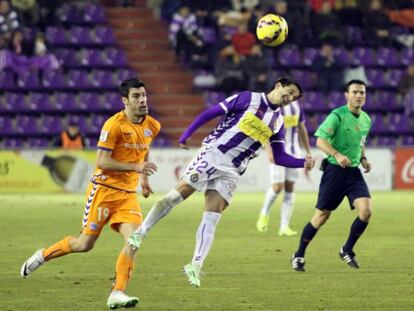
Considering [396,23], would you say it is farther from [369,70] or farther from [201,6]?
[201,6]

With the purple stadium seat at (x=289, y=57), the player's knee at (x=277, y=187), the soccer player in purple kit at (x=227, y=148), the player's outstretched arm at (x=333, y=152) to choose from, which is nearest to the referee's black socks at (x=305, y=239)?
the player's outstretched arm at (x=333, y=152)

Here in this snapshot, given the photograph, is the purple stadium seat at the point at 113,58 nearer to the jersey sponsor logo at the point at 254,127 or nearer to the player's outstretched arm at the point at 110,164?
the jersey sponsor logo at the point at 254,127

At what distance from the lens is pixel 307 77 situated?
3095 cm

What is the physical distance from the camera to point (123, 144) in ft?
34.2

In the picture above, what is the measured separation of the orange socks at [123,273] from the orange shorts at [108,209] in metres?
0.55

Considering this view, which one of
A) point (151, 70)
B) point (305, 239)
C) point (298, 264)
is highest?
point (305, 239)

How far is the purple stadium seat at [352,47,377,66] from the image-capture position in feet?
104

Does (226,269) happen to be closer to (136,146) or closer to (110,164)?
(136,146)

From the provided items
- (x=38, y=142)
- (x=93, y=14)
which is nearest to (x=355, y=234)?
(x=38, y=142)

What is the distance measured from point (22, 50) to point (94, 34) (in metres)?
2.47

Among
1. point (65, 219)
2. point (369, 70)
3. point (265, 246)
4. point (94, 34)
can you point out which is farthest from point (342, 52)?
point (265, 246)

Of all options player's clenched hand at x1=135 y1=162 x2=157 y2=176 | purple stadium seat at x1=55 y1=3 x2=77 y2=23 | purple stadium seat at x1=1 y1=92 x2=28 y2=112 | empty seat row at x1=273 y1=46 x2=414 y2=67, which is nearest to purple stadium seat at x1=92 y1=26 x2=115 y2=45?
purple stadium seat at x1=55 y1=3 x2=77 y2=23

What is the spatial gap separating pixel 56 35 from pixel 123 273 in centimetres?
2085

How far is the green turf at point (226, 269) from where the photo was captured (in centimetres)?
1039
